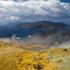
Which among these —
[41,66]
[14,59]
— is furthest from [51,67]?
[14,59]

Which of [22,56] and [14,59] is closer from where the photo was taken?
[14,59]

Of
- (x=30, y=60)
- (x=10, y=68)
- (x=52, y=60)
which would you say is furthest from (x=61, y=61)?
(x=10, y=68)

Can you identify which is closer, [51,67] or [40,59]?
[51,67]

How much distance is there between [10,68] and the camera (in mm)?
87188

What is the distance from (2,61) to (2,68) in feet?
12.5

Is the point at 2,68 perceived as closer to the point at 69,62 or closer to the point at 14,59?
the point at 14,59

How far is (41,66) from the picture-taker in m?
86.1

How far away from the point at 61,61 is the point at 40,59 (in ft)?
20.6

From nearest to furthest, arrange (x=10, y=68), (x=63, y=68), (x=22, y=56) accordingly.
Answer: (x=63, y=68) < (x=10, y=68) < (x=22, y=56)

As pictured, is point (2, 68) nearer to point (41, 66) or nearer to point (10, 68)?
point (10, 68)

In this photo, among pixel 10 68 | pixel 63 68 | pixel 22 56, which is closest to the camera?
pixel 63 68

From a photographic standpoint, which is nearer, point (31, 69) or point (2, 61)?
point (31, 69)

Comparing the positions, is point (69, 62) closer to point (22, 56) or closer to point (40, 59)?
point (40, 59)

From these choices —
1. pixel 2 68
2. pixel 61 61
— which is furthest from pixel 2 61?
pixel 61 61
